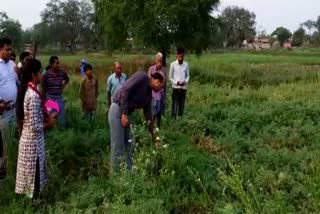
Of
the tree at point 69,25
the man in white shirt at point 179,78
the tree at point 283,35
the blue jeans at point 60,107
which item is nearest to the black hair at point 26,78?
the blue jeans at point 60,107

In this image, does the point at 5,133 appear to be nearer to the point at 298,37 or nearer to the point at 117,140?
the point at 117,140

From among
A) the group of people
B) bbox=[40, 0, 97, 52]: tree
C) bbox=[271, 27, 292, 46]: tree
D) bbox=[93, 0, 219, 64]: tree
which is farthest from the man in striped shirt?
bbox=[271, 27, 292, 46]: tree

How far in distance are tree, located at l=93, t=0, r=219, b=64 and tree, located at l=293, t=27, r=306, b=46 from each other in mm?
82894

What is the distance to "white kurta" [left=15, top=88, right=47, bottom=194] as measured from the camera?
5.63 metres

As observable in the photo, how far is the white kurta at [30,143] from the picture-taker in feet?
18.5

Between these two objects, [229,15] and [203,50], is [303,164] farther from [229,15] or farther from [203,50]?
[229,15]

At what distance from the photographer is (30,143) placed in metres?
5.72

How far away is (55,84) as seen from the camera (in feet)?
30.5

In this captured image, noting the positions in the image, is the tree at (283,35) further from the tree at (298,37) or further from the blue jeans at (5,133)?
the blue jeans at (5,133)

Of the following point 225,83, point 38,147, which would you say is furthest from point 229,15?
point 38,147

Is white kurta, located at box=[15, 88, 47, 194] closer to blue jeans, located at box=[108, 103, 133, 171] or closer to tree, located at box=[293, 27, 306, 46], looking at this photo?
blue jeans, located at box=[108, 103, 133, 171]

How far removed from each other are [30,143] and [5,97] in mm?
1194

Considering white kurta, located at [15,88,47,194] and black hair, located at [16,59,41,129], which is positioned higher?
black hair, located at [16,59,41,129]

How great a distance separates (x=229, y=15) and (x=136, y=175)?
74.9 meters
